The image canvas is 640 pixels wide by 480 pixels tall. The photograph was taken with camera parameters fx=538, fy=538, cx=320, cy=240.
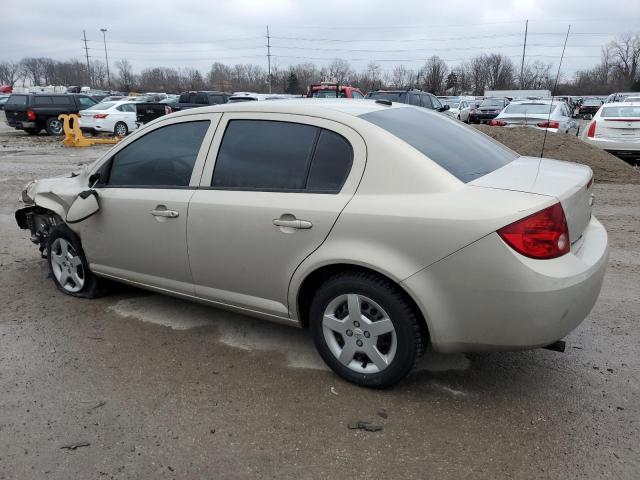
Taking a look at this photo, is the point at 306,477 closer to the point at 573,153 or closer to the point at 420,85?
the point at 573,153

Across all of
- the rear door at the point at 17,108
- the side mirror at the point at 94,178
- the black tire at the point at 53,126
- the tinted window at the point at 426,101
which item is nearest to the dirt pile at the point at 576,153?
the tinted window at the point at 426,101

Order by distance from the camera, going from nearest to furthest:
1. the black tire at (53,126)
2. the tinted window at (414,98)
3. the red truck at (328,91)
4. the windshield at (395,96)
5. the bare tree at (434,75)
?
the windshield at (395,96) < the tinted window at (414,98) < the red truck at (328,91) < the black tire at (53,126) < the bare tree at (434,75)

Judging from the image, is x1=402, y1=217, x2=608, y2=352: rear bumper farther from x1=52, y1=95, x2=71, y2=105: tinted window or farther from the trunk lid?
x1=52, y1=95, x2=71, y2=105: tinted window

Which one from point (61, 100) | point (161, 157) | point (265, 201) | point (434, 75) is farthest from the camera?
point (434, 75)

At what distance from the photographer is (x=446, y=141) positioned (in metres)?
3.41

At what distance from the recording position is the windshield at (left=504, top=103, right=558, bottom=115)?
14.0 metres

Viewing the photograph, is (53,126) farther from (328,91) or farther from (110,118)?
(328,91)

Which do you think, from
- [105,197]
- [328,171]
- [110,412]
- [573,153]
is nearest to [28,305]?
[105,197]

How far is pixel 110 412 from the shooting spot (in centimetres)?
304

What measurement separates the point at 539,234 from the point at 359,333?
3.72ft

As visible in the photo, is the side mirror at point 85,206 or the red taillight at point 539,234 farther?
the side mirror at point 85,206

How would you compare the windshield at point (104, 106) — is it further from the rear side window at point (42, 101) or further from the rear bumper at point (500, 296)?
the rear bumper at point (500, 296)

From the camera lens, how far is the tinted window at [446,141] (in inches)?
122

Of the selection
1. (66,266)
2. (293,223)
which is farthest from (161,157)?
(66,266)
